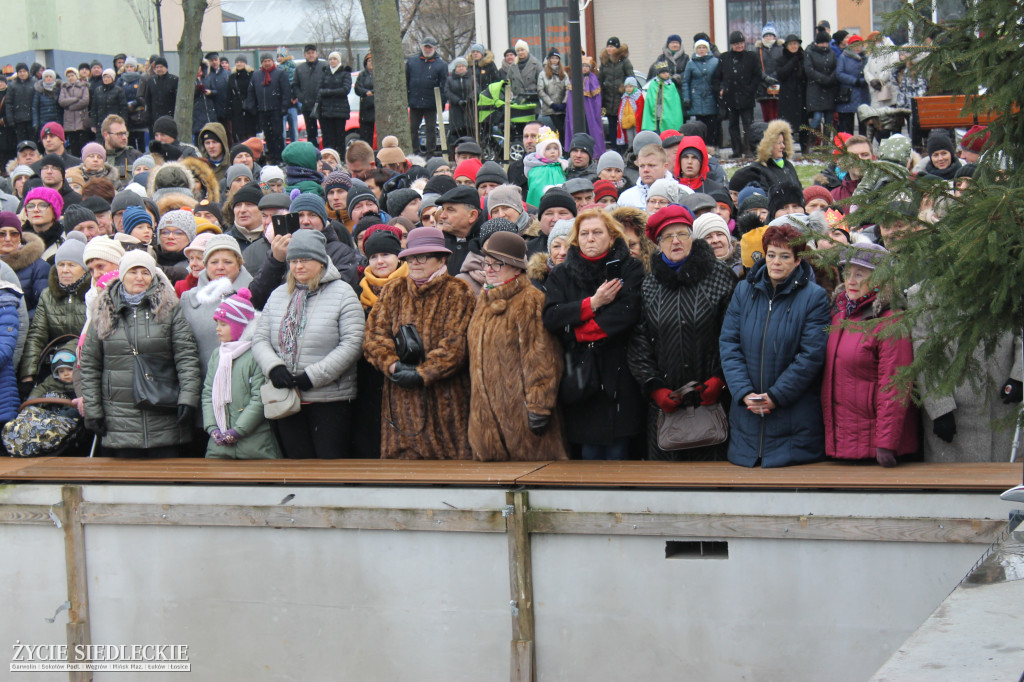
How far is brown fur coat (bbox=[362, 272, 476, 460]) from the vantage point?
270 inches

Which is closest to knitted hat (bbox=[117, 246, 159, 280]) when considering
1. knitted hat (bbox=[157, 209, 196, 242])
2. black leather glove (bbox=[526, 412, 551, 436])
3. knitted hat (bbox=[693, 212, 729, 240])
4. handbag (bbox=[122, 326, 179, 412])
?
handbag (bbox=[122, 326, 179, 412])

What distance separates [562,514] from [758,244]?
2.64 m

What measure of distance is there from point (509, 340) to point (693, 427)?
3.79ft

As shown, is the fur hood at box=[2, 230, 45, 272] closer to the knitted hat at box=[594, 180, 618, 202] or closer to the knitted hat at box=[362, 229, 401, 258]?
the knitted hat at box=[362, 229, 401, 258]

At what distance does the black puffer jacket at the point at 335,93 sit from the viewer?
19.5m

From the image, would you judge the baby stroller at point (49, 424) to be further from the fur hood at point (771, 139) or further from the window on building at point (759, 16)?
the window on building at point (759, 16)

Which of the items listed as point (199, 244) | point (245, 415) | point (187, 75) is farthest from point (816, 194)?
point (187, 75)

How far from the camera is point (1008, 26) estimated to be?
4.35 meters

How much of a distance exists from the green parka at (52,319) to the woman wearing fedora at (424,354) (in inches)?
106

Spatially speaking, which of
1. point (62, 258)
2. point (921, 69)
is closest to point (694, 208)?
point (921, 69)

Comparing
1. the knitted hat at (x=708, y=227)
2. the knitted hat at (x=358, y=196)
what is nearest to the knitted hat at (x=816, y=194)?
the knitted hat at (x=708, y=227)

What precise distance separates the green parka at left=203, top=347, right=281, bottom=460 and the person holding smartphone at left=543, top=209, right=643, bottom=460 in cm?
187

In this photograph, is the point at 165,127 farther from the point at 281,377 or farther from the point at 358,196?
the point at 281,377

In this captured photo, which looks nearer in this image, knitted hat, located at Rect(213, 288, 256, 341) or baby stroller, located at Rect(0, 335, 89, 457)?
knitted hat, located at Rect(213, 288, 256, 341)
